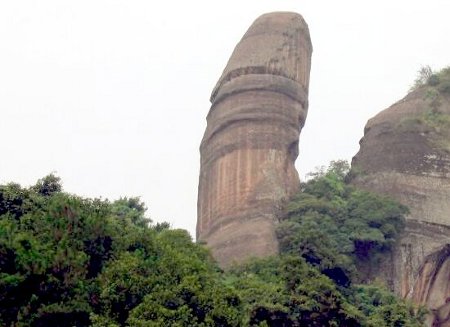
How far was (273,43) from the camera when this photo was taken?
38625 mm

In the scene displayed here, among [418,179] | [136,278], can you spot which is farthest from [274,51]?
[136,278]

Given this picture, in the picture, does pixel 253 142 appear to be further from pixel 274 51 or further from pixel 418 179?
pixel 418 179

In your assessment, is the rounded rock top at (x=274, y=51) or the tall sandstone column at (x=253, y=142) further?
the rounded rock top at (x=274, y=51)

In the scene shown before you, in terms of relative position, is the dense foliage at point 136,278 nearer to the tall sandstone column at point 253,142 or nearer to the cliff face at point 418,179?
the cliff face at point 418,179

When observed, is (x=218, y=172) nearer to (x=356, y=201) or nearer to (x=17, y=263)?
(x=356, y=201)

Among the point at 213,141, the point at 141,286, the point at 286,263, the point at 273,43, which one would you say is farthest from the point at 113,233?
the point at 273,43

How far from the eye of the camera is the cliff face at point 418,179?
110ft

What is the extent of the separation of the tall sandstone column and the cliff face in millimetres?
2827

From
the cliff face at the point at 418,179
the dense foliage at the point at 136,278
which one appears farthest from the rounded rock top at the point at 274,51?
the dense foliage at the point at 136,278

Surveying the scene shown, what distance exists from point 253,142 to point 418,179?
567 cm

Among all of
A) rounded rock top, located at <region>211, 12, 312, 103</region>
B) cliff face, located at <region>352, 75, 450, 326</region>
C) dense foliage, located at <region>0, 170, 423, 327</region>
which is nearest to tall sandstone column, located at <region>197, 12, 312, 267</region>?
rounded rock top, located at <region>211, 12, 312, 103</region>

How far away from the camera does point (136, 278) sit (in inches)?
774

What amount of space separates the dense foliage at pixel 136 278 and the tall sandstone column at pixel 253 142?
11.6 feet

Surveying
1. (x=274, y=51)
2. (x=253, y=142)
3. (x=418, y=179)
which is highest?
(x=274, y=51)
